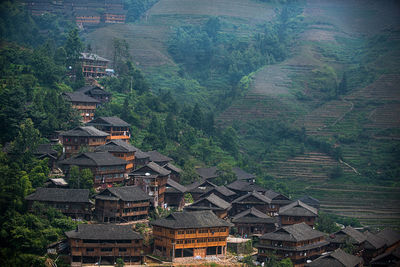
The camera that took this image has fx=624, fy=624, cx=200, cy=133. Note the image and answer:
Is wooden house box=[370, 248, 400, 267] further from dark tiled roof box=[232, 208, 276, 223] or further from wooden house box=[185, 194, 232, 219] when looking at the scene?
wooden house box=[185, 194, 232, 219]

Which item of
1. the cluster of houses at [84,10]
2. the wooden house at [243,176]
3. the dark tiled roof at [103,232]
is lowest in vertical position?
the wooden house at [243,176]

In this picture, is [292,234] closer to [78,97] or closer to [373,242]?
[373,242]

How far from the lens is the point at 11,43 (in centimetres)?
8025

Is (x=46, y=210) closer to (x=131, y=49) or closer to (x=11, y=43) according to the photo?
(x=11, y=43)

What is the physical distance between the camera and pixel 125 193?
48094 mm

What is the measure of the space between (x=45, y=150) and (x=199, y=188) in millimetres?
15445

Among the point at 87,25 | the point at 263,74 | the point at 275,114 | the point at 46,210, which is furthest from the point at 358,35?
the point at 46,210

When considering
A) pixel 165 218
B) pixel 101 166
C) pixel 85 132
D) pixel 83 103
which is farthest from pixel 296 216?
pixel 83 103

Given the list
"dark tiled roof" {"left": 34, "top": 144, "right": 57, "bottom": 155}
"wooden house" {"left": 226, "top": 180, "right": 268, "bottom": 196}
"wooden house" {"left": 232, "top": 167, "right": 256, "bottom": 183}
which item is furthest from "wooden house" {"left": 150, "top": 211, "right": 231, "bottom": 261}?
"wooden house" {"left": 232, "top": 167, "right": 256, "bottom": 183}

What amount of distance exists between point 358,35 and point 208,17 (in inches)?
1218

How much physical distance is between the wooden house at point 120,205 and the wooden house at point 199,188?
11.2m

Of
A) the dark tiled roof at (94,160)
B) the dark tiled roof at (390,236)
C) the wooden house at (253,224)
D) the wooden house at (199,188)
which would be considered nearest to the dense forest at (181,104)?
the wooden house at (199,188)

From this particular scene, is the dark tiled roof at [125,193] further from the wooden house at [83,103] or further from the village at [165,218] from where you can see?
the wooden house at [83,103]

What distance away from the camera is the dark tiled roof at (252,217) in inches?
2095
